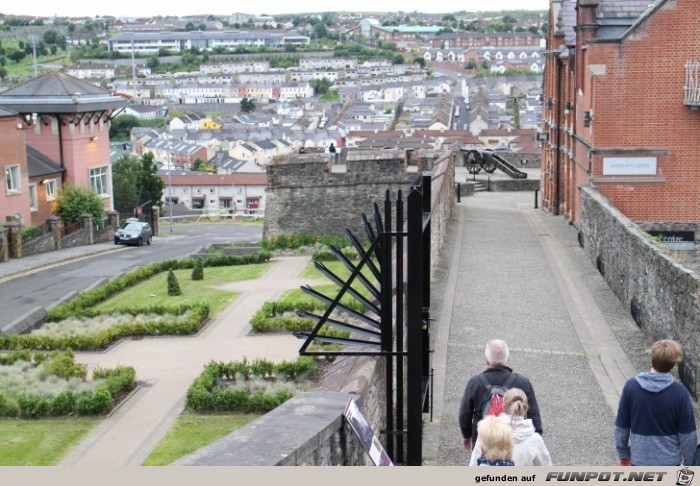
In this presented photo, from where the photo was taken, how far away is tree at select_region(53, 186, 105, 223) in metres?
45.4

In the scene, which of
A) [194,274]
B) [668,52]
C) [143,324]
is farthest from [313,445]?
[194,274]

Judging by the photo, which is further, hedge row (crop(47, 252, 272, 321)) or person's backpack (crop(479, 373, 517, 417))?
hedge row (crop(47, 252, 272, 321))

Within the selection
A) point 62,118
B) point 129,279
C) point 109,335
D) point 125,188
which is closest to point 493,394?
point 109,335

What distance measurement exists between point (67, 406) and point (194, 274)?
1319cm

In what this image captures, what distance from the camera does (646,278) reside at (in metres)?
15.3

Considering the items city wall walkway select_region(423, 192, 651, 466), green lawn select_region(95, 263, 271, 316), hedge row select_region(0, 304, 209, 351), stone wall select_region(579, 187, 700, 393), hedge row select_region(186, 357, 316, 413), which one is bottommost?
green lawn select_region(95, 263, 271, 316)

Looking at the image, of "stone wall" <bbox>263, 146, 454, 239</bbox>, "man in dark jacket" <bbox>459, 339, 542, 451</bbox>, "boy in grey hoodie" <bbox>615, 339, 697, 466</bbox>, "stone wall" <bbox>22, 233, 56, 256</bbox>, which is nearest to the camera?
"boy in grey hoodie" <bbox>615, 339, 697, 466</bbox>

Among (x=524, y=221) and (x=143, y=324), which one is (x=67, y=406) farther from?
(x=524, y=221)

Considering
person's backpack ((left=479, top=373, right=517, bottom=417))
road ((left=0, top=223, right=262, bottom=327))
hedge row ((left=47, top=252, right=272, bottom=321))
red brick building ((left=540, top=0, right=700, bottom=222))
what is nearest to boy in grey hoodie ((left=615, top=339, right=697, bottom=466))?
person's backpack ((left=479, top=373, right=517, bottom=417))

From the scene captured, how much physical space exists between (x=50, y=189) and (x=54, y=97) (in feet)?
14.0

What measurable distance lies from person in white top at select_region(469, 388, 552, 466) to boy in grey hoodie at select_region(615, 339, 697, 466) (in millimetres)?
1023

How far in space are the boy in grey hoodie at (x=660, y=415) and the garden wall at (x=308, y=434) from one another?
6.47 ft

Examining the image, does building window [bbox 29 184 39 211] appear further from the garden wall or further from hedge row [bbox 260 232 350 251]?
the garden wall

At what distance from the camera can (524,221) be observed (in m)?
30.9
